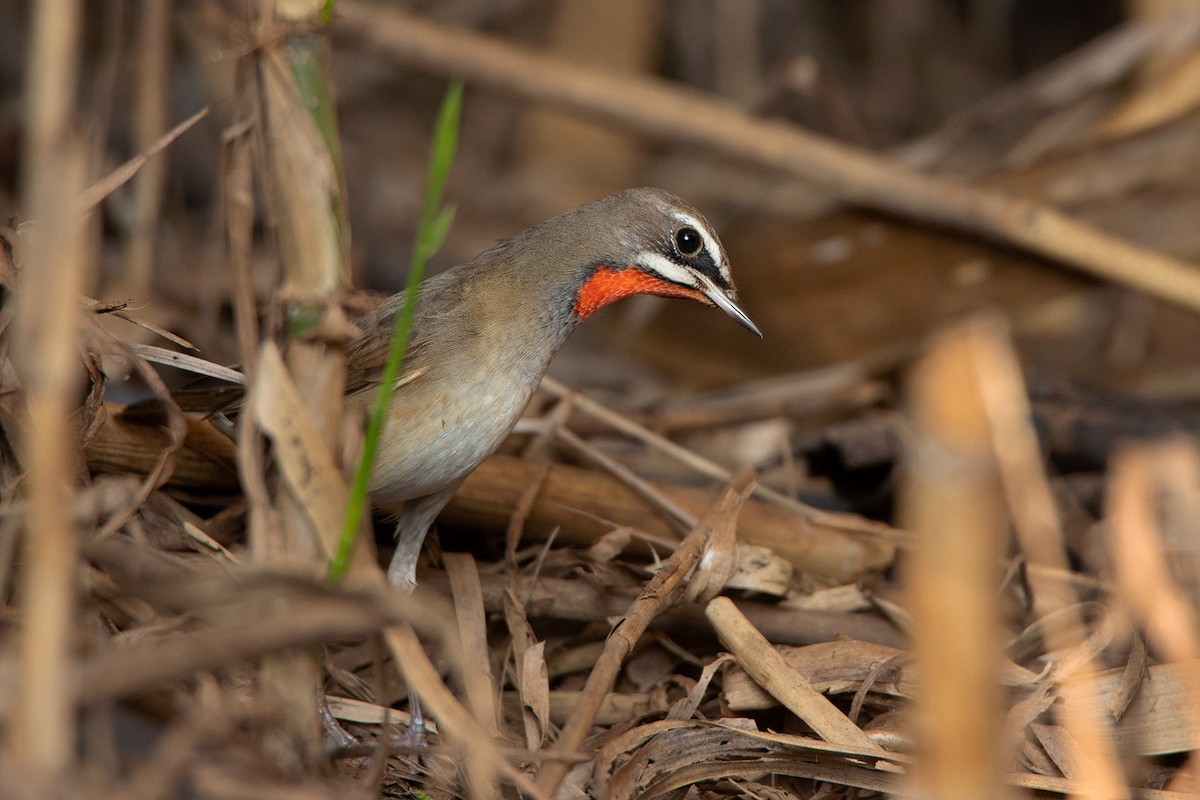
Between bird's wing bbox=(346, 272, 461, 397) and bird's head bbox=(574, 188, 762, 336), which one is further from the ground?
bird's head bbox=(574, 188, 762, 336)

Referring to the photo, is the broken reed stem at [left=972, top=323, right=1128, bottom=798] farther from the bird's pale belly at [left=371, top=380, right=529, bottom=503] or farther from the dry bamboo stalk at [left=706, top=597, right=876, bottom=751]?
the bird's pale belly at [left=371, top=380, right=529, bottom=503]

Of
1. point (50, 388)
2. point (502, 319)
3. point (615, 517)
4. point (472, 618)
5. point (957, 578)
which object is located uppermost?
point (502, 319)

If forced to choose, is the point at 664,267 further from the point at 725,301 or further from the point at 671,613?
the point at 671,613

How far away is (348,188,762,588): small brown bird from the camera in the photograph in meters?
3.42

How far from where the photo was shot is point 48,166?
1786mm

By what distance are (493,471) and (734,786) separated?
133 cm

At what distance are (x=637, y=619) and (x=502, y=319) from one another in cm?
98

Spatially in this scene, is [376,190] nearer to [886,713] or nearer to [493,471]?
[493,471]

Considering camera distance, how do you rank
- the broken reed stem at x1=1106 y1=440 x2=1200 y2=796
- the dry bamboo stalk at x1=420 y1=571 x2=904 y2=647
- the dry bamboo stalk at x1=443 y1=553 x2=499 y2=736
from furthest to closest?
the dry bamboo stalk at x1=420 y1=571 x2=904 y2=647, the dry bamboo stalk at x1=443 y1=553 x2=499 y2=736, the broken reed stem at x1=1106 y1=440 x2=1200 y2=796

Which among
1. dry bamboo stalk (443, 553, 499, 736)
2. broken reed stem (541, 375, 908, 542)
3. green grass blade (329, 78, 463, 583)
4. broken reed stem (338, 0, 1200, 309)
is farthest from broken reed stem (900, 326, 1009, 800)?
broken reed stem (338, 0, 1200, 309)

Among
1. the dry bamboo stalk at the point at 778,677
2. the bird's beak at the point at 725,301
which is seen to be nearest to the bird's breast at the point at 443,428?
the bird's beak at the point at 725,301

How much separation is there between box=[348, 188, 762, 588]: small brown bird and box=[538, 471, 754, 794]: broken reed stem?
1.77 feet

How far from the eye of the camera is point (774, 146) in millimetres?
6117

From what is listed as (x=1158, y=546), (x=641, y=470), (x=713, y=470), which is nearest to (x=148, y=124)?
(x=641, y=470)
